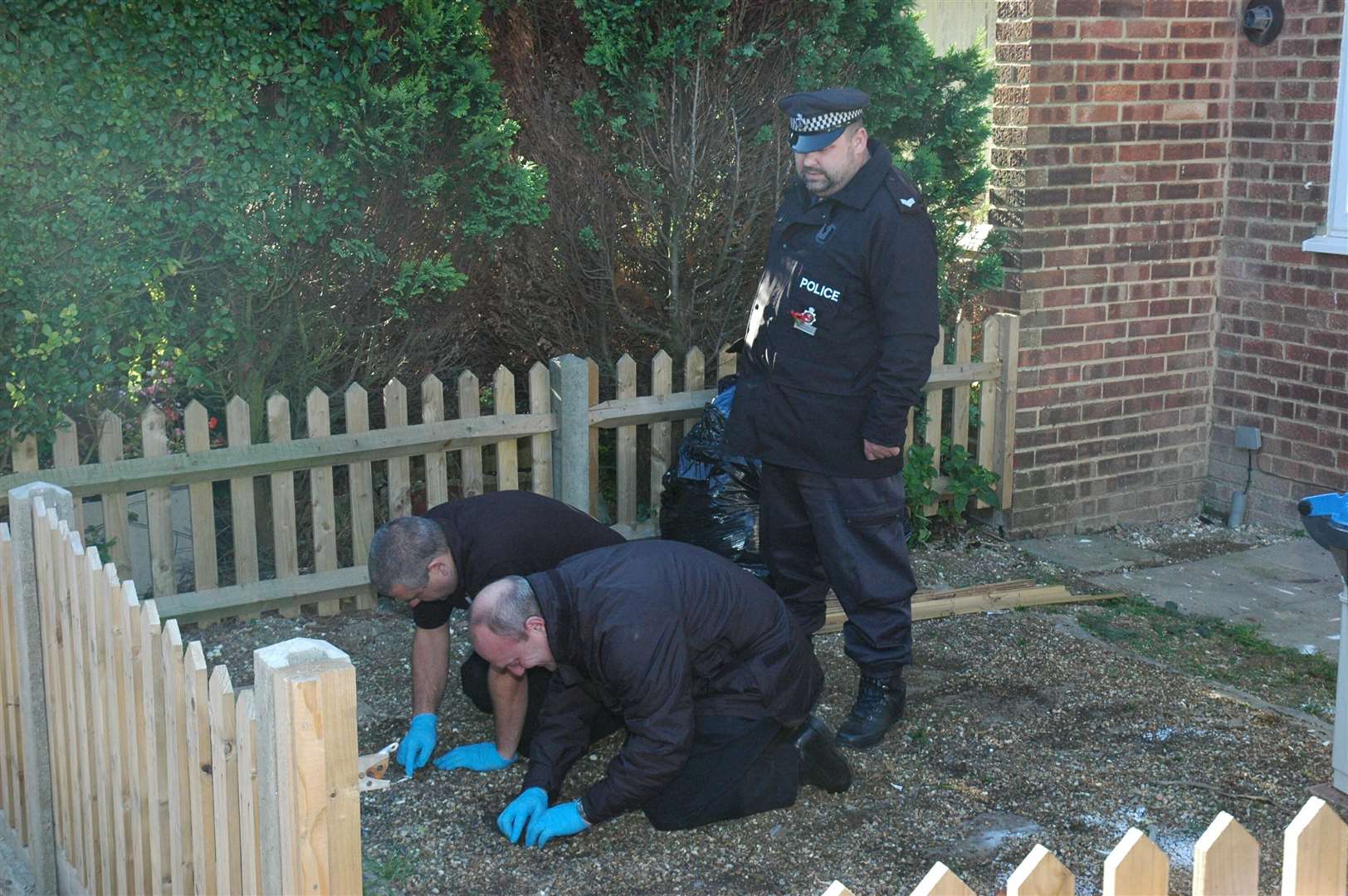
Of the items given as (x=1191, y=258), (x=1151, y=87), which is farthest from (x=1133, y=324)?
(x=1151, y=87)

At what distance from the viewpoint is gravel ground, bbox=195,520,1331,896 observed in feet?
12.8

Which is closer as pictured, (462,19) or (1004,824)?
(1004,824)

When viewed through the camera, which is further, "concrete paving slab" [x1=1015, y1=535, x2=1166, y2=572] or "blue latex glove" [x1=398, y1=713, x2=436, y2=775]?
"concrete paving slab" [x1=1015, y1=535, x2=1166, y2=572]

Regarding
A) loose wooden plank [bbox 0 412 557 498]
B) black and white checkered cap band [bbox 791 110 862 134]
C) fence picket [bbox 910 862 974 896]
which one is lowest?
loose wooden plank [bbox 0 412 557 498]

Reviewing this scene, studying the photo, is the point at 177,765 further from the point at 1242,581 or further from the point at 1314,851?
the point at 1242,581

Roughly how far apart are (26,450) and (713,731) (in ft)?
8.66

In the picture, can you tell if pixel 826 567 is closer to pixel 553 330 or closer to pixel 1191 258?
pixel 553 330

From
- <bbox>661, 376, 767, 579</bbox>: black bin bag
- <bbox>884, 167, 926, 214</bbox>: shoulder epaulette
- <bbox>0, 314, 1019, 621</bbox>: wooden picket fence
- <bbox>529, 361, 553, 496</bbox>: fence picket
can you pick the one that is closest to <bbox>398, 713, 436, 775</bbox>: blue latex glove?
<bbox>0, 314, 1019, 621</bbox>: wooden picket fence

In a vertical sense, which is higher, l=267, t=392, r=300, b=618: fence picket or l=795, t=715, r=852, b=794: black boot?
l=267, t=392, r=300, b=618: fence picket

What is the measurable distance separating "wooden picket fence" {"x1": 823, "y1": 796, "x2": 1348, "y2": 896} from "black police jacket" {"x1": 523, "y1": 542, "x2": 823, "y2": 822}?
1.59 meters

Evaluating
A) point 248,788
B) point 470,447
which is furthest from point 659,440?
point 248,788

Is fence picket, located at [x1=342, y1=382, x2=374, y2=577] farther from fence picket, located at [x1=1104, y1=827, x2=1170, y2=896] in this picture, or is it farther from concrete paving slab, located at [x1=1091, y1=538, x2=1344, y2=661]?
fence picket, located at [x1=1104, y1=827, x2=1170, y2=896]

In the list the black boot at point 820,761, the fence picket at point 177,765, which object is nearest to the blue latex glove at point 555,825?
the black boot at point 820,761

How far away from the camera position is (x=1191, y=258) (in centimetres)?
729
